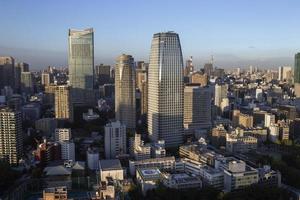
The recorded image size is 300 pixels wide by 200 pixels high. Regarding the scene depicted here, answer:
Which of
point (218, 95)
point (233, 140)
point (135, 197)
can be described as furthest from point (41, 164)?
point (218, 95)

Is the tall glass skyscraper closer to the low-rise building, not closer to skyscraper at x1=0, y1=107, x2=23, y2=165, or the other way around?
the low-rise building

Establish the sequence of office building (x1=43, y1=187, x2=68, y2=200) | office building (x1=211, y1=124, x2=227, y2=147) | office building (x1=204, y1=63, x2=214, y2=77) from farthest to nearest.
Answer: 1. office building (x1=204, y1=63, x2=214, y2=77)
2. office building (x1=211, y1=124, x2=227, y2=147)
3. office building (x1=43, y1=187, x2=68, y2=200)

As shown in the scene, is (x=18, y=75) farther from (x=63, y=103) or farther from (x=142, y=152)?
(x=142, y=152)

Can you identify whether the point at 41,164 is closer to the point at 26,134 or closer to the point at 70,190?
the point at 70,190

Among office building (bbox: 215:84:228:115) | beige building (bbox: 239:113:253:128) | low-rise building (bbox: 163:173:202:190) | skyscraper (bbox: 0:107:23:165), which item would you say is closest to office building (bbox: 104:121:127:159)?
skyscraper (bbox: 0:107:23:165)

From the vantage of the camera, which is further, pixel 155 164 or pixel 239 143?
pixel 239 143

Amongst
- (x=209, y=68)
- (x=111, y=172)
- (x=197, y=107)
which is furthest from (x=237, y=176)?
(x=209, y=68)

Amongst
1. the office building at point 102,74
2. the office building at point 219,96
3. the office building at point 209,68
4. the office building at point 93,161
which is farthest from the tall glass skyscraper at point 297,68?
the office building at point 93,161
